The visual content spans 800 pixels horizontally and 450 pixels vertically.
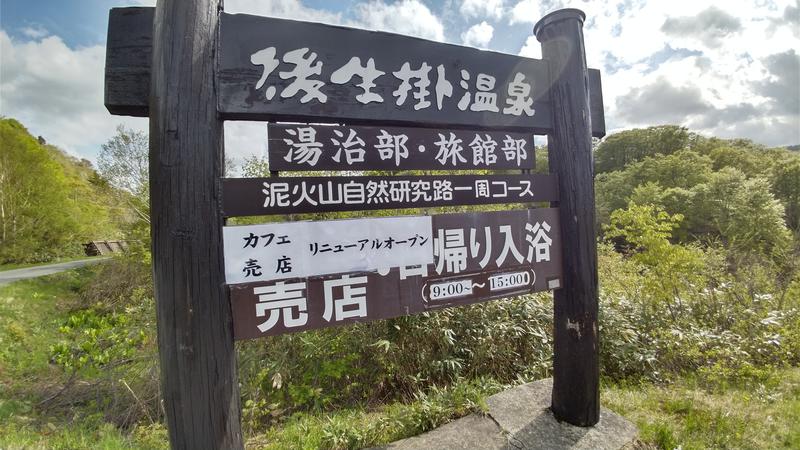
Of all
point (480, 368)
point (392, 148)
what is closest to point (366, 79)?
point (392, 148)

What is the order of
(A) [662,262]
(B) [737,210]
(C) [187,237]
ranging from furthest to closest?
(B) [737,210], (A) [662,262], (C) [187,237]

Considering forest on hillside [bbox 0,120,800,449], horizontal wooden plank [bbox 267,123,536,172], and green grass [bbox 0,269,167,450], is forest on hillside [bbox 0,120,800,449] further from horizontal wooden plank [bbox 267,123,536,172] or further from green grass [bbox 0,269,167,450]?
horizontal wooden plank [bbox 267,123,536,172]

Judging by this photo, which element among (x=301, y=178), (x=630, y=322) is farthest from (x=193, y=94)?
(x=630, y=322)

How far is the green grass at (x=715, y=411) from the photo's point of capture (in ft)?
7.12

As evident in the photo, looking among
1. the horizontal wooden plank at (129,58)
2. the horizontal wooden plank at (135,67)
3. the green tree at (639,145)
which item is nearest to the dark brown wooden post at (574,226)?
the horizontal wooden plank at (135,67)

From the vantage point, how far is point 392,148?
1899 millimetres

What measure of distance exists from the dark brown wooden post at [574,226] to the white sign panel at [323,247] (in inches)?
40.1

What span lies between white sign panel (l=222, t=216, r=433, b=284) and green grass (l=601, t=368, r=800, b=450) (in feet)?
6.60

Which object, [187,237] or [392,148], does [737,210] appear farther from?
[187,237]

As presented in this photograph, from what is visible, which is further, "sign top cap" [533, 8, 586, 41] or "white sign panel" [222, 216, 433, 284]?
"sign top cap" [533, 8, 586, 41]

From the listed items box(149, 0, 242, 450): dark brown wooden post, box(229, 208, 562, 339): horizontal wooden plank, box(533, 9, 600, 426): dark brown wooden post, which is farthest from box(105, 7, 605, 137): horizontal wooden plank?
box(533, 9, 600, 426): dark brown wooden post

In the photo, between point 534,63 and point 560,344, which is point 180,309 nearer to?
point 560,344

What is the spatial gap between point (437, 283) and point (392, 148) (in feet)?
2.69

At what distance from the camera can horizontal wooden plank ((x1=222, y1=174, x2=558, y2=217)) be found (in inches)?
63.0
